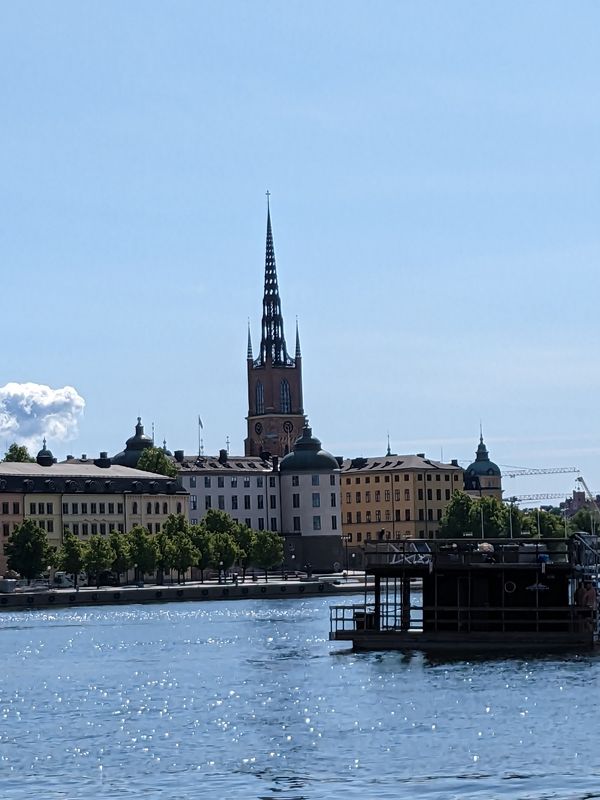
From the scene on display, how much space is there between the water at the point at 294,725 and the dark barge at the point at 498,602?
2.17 meters

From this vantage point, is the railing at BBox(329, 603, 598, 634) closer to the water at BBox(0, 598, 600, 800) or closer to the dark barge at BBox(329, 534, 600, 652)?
the dark barge at BBox(329, 534, 600, 652)

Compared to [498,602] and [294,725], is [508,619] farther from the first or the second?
[294,725]

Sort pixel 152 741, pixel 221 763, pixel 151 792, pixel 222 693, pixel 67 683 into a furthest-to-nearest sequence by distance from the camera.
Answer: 1. pixel 67 683
2. pixel 222 693
3. pixel 152 741
4. pixel 221 763
5. pixel 151 792

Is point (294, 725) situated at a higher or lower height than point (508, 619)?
lower

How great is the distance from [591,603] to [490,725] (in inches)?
1133

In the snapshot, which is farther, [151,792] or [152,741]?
[152,741]

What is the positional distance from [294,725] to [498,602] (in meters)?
28.4

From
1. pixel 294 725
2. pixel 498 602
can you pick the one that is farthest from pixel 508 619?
pixel 294 725

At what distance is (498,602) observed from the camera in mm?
98250

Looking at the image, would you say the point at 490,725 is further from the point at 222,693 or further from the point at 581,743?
the point at 222,693

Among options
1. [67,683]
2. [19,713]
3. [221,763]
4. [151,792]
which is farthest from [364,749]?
[67,683]

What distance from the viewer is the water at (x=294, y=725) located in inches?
2290

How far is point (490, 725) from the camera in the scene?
69312mm

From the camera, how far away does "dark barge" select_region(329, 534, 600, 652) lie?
95.7 metres
